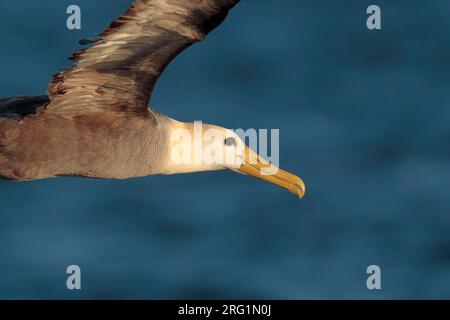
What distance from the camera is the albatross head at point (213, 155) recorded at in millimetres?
14602

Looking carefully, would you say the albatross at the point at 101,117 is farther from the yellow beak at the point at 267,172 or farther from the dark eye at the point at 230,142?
the yellow beak at the point at 267,172

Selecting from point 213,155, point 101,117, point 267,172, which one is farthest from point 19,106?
point 267,172

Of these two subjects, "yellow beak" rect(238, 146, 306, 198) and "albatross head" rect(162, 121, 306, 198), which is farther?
"yellow beak" rect(238, 146, 306, 198)

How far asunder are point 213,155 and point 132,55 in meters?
1.94

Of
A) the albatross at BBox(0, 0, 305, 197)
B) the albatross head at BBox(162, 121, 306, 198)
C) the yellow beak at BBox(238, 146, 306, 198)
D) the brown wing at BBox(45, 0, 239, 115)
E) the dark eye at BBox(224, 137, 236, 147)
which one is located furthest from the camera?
the yellow beak at BBox(238, 146, 306, 198)

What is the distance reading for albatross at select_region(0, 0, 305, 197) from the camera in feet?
43.5

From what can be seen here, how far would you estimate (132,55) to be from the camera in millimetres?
13383

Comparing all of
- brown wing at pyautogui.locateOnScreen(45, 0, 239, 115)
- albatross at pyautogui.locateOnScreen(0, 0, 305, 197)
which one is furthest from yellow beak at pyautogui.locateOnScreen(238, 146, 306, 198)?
brown wing at pyautogui.locateOnScreen(45, 0, 239, 115)

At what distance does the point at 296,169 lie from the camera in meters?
26.0

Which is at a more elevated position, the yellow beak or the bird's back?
the bird's back

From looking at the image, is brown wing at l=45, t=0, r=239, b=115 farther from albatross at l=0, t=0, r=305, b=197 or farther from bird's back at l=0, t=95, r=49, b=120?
bird's back at l=0, t=95, r=49, b=120

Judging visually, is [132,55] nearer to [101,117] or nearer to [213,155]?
[101,117]

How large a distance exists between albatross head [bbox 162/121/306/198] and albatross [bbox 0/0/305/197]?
0.35 feet
